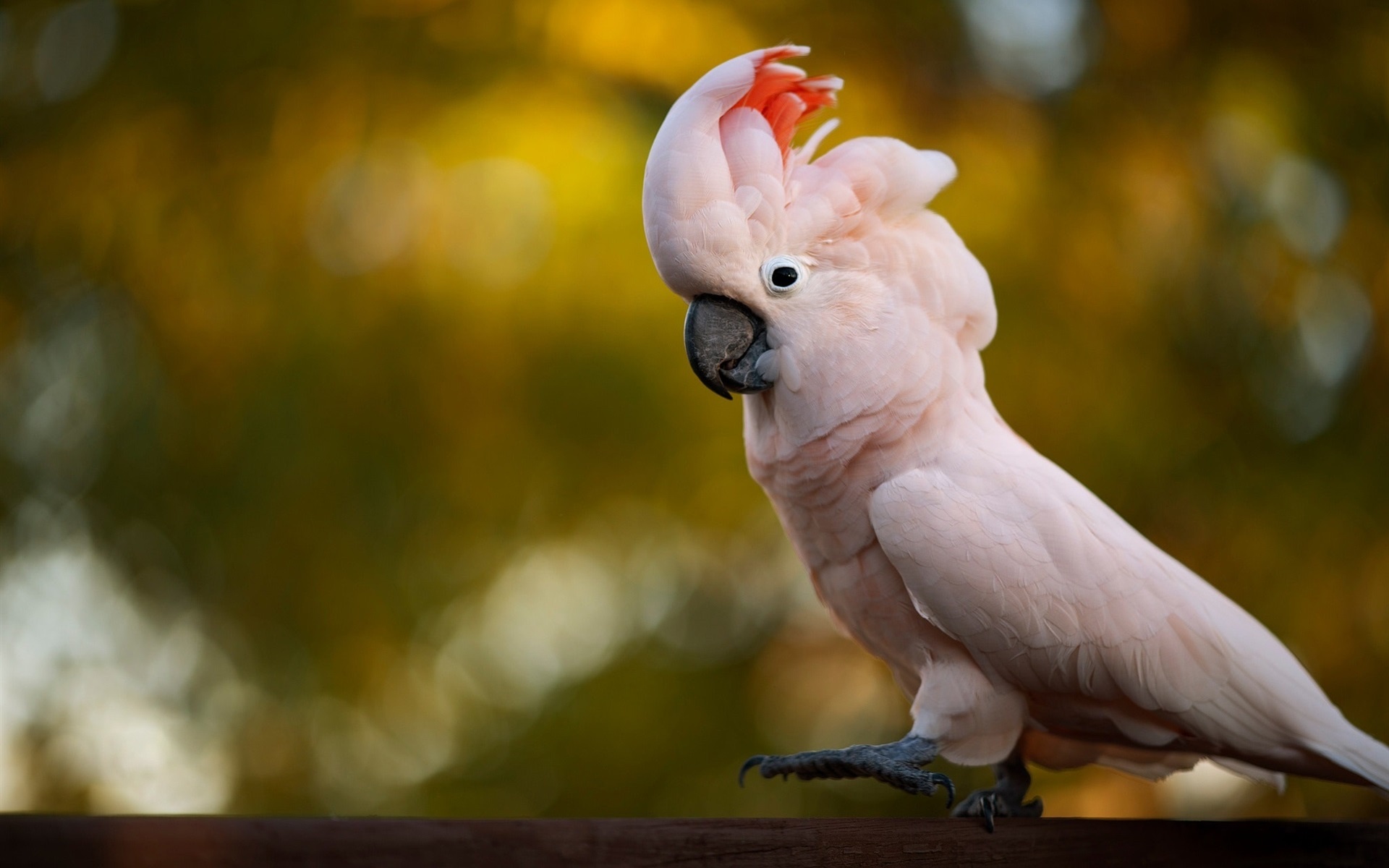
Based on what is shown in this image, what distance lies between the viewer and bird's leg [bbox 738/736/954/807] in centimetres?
113

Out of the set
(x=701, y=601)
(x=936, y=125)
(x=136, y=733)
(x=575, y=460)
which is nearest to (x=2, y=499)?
(x=136, y=733)

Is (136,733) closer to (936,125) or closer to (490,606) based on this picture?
(490,606)

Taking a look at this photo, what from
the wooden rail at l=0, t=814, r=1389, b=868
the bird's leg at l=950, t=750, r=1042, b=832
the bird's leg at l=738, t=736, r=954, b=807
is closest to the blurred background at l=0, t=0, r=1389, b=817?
the bird's leg at l=950, t=750, r=1042, b=832

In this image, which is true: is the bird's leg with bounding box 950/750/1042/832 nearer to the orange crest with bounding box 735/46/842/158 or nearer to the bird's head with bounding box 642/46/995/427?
the bird's head with bounding box 642/46/995/427

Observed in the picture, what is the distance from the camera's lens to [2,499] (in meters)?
2.50

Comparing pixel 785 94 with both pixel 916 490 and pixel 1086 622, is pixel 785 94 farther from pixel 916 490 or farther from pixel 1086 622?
pixel 1086 622

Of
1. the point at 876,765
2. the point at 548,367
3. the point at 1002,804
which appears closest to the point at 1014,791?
the point at 1002,804

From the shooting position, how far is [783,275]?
45.7 inches

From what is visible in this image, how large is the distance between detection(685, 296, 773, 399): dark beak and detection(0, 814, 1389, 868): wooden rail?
1.63 feet

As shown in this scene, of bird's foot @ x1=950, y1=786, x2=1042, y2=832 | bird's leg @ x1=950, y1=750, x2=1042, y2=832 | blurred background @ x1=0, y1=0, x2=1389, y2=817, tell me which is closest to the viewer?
bird's foot @ x1=950, y1=786, x2=1042, y2=832

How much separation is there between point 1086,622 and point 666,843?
0.57 metres

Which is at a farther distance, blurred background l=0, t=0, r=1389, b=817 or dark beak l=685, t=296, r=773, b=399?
blurred background l=0, t=0, r=1389, b=817

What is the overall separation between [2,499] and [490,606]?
1226mm

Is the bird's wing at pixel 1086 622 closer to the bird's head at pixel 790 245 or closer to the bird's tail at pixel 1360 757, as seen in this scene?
the bird's tail at pixel 1360 757
